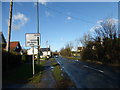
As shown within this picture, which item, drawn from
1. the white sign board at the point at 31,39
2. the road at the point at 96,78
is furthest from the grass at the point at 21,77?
the road at the point at 96,78

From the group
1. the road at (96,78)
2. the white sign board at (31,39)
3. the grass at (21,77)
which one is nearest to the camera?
the road at (96,78)

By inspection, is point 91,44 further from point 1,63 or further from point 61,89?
point 61,89

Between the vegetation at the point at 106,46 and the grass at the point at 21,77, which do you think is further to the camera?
the vegetation at the point at 106,46

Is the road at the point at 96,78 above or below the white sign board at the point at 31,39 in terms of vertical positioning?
below

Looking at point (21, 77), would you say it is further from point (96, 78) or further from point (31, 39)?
point (96, 78)

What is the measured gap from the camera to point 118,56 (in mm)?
23453

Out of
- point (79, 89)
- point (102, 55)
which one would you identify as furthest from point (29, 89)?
point (102, 55)

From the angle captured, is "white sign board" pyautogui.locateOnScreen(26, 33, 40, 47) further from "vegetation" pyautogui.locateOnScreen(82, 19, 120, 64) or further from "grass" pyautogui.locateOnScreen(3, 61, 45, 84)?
"vegetation" pyautogui.locateOnScreen(82, 19, 120, 64)

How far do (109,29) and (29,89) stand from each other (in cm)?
2423

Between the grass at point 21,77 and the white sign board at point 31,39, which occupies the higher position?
the white sign board at point 31,39

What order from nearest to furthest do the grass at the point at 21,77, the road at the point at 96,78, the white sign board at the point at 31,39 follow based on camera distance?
the road at the point at 96,78 → the grass at the point at 21,77 → the white sign board at the point at 31,39

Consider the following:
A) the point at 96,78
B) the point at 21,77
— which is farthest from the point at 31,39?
the point at 96,78

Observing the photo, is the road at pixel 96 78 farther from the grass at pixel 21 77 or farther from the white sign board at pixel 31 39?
the white sign board at pixel 31 39

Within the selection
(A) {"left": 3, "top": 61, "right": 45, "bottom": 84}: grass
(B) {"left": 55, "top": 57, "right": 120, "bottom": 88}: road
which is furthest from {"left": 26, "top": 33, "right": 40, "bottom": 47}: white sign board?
(B) {"left": 55, "top": 57, "right": 120, "bottom": 88}: road
